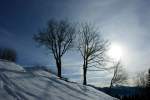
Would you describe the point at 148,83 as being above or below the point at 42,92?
below

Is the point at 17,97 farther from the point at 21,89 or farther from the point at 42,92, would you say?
the point at 42,92

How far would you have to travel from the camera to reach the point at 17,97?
4.41 m

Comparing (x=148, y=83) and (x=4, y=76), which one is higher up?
(x=4, y=76)

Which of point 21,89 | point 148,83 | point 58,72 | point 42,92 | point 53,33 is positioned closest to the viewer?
point 21,89

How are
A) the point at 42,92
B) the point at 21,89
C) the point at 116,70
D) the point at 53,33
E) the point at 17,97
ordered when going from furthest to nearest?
the point at 116,70, the point at 53,33, the point at 42,92, the point at 21,89, the point at 17,97

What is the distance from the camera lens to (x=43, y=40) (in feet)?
103

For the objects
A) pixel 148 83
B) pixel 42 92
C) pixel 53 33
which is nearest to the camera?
pixel 42 92

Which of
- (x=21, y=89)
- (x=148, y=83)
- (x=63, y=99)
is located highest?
(x=21, y=89)

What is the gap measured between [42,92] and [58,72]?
23.9m

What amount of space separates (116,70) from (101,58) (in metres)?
15.3

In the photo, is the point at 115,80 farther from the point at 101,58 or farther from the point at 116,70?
the point at 101,58

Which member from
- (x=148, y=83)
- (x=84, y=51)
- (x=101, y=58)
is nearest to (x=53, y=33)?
(x=84, y=51)

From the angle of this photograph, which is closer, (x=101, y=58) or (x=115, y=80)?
(x=101, y=58)

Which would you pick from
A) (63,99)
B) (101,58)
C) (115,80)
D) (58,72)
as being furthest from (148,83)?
(63,99)
